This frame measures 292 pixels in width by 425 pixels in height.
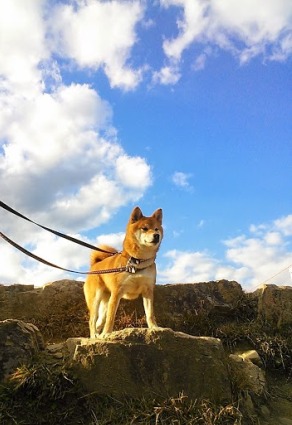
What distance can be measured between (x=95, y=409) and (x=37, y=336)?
1.38 meters

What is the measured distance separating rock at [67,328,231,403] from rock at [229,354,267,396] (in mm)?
284

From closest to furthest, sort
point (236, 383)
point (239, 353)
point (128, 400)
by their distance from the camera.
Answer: point (128, 400)
point (236, 383)
point (239, 353)

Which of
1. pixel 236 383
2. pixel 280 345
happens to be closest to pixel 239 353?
pixel 280 345

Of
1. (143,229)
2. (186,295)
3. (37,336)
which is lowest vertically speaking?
(37,336)

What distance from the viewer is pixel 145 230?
7148 millimetres

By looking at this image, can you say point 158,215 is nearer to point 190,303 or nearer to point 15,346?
point 190,303

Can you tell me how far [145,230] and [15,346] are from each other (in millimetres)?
2735

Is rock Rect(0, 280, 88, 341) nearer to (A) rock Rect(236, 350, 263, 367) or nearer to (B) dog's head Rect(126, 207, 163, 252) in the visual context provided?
(B) dog's head Rect(126, 207, 163, 252)

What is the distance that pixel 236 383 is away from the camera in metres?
5.75

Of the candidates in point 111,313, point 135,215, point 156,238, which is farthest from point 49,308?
point 156,238

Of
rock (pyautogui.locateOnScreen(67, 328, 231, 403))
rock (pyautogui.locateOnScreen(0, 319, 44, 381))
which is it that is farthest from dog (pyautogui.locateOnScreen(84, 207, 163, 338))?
rock (pyautogui.locateOnScreen(0, 319, 44, 381))

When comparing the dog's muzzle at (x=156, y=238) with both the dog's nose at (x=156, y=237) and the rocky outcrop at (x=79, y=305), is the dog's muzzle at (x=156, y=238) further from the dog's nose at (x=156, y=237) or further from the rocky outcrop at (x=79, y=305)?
the rocky outcrop at (x=79, y=305)

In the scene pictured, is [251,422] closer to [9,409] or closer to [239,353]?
[239,353]

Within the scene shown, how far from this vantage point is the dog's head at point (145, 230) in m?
6.97
